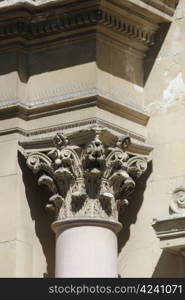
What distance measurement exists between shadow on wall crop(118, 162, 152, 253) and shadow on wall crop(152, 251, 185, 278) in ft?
2.44

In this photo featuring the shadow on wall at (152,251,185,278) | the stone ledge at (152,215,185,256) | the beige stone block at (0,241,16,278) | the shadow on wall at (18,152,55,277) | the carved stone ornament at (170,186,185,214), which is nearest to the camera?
the stone ledge at (152,215,185,256)

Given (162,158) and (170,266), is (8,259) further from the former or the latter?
(162,158)

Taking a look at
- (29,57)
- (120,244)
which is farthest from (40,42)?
(120,244)

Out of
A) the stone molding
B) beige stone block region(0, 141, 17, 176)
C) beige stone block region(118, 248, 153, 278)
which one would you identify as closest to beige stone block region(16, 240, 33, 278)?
the stone molding

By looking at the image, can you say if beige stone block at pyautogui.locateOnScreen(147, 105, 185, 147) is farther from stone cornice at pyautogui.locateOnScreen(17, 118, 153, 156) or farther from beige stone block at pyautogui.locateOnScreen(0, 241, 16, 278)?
A: beige stone block at pyautogui.locateOnScreen(0, 241, 16, 278)

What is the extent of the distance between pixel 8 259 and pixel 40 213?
960 mm

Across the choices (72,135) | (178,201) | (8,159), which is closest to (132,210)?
(178,201)

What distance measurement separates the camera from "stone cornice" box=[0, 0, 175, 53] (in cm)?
3569

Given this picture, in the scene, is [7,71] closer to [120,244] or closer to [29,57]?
[29,57]

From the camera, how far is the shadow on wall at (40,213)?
35.8 m

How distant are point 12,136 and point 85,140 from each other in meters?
1.22

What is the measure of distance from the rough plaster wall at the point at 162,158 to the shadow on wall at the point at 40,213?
3.26ft

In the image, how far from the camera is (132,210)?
1416 inches

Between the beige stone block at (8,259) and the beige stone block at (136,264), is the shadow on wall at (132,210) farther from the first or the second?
the beige stone block at (8,259)
